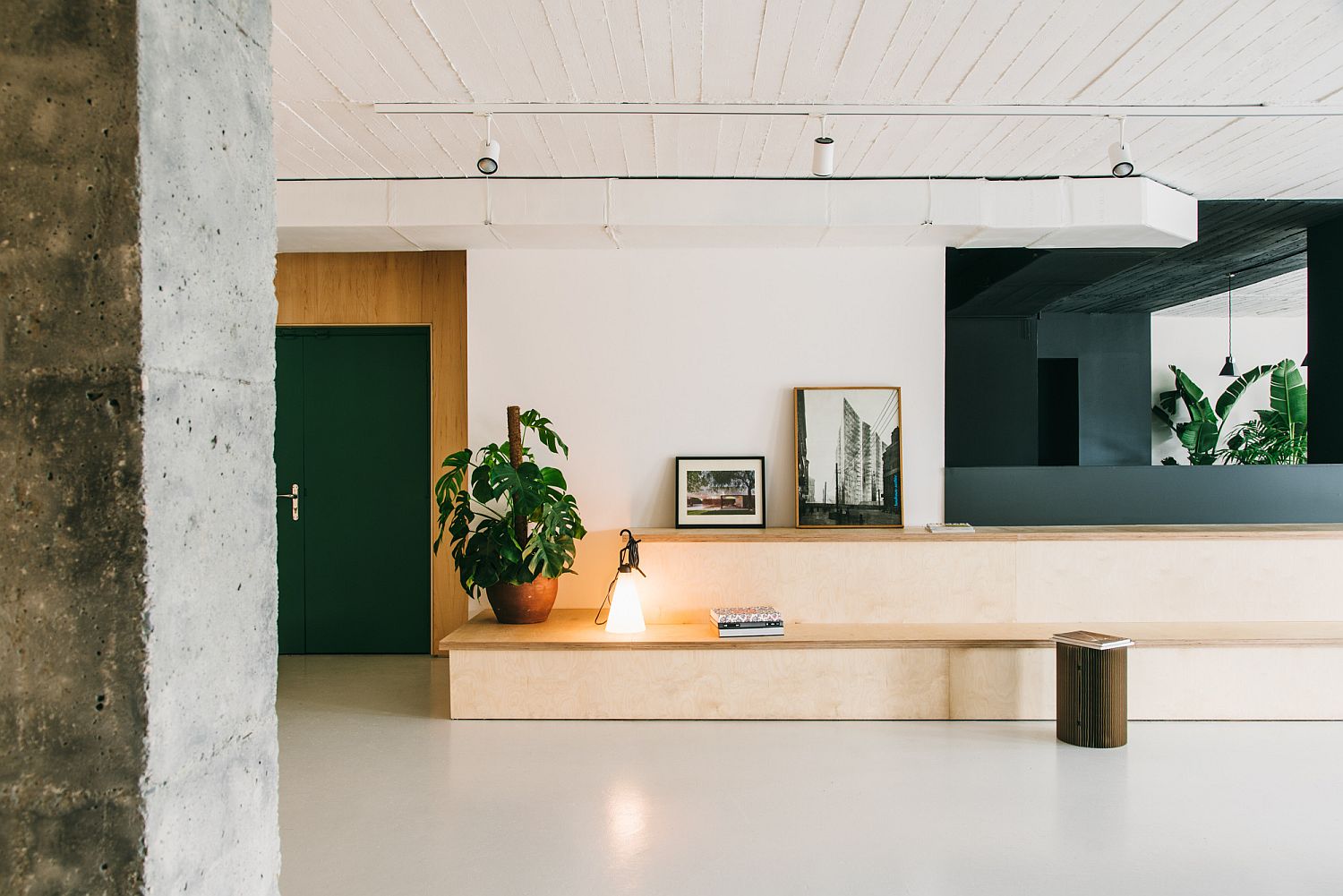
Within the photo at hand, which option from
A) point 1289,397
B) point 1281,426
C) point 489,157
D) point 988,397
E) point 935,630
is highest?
point 489,157

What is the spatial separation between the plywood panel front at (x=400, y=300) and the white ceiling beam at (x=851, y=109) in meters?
1.94

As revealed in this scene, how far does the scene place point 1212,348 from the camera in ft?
27.4

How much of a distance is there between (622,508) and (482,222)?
69.3 inches

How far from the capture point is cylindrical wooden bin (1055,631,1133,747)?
3.82 metres

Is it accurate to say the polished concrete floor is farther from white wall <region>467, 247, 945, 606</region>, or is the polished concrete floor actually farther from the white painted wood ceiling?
the white painted wood ceiling

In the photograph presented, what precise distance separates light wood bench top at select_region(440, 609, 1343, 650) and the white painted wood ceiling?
232cm

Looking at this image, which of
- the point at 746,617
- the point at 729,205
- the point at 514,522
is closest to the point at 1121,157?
the point at 729,205

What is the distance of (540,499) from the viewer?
14.8 feet

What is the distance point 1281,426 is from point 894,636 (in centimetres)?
545

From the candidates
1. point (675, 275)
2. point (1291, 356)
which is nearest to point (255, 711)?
point (675, 275)

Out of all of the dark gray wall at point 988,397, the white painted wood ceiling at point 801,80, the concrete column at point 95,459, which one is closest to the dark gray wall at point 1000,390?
the dark gray wall at point 988,397

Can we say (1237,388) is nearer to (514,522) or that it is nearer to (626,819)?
(514,522)

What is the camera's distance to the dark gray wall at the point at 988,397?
500 cm

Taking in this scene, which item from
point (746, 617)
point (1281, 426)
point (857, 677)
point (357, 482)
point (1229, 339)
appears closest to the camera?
point (857, 677)
